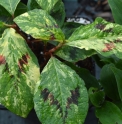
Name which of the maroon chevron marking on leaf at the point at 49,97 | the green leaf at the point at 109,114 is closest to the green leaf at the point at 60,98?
the maroon chevron marking on leaf at the point at 49,97

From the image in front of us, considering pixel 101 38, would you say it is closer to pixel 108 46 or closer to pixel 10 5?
pixel 108 46

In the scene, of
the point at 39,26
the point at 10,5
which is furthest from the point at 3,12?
the point at 39,26

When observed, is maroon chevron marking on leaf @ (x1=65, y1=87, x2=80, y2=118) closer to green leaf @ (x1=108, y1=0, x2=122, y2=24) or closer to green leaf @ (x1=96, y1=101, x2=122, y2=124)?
green leaf @ (x1=96, y1=101, x2=122, y2=124)

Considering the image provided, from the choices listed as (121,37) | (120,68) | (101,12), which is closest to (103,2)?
(101,12)

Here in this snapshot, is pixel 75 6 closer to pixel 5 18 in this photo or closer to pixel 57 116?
pixel 5 18

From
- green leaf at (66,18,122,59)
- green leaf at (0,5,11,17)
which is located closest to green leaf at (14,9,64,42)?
green leaf at (66,18,122,59)
